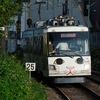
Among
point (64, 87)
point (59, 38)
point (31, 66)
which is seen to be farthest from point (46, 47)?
point (31, 66)

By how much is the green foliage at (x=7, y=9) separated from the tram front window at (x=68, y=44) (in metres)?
7.27

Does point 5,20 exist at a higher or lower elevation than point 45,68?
higher

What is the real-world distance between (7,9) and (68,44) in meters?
8.24

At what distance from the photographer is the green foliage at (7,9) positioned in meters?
10.5

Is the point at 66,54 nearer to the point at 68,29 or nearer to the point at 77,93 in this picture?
the point at 68,29

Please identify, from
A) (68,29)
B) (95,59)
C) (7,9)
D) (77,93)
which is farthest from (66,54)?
(95,59)

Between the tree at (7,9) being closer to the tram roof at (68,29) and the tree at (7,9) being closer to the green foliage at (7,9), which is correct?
the green foliage at (7,9)

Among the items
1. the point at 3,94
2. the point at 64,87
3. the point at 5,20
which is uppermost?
the point at 5,20

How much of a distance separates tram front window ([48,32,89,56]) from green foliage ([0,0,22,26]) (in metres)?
7.27

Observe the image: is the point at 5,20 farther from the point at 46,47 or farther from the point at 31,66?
the point at 46,47

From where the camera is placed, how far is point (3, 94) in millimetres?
9609

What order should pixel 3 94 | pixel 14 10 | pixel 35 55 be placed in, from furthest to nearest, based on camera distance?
1. pixel 35 55
2. pixel 14 10
3. pixel 3 94

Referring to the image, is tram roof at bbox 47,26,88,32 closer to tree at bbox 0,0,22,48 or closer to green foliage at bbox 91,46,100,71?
tree at bbox 0,0,22,48

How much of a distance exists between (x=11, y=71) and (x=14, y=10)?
5.42ft
